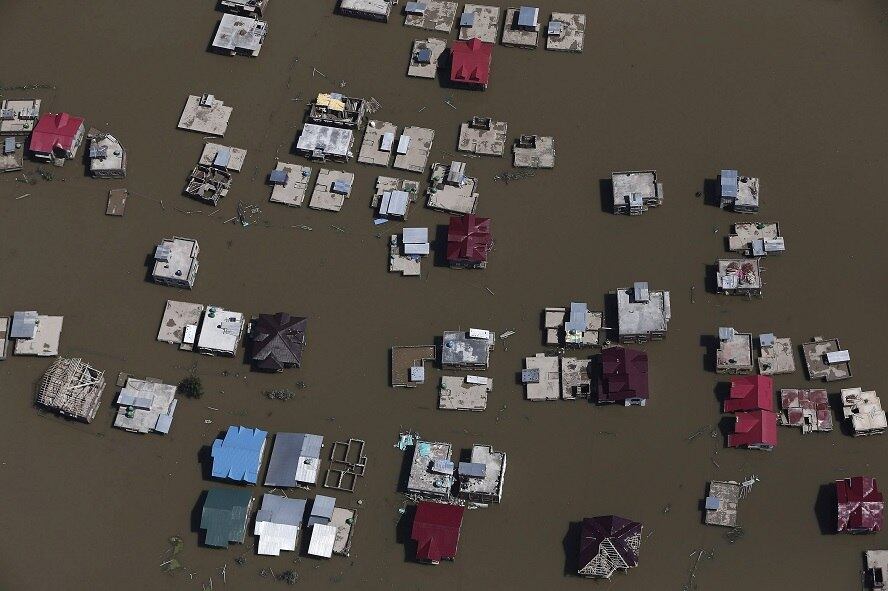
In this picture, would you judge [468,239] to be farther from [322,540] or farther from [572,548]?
[322,540]

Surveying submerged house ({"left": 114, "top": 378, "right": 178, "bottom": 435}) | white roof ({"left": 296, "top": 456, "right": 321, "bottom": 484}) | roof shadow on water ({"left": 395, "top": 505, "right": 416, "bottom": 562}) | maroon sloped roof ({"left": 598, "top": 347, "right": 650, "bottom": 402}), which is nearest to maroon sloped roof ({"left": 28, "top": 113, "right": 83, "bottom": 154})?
submerged house ({"left": 114, "top": 378, "right": 178, "bottom": 435})

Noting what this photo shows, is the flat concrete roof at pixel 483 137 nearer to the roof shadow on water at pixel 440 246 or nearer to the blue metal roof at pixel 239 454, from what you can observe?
the roof shadow on water at pixel 440 246

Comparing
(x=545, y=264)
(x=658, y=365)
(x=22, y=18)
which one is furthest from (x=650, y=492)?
(x=22, y=18)

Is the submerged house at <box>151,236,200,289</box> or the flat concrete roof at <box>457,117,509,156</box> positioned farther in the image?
the flat concrete roof at <box>457,117,509,156</box>

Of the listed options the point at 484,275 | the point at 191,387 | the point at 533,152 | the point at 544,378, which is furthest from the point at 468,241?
the point at 191,387

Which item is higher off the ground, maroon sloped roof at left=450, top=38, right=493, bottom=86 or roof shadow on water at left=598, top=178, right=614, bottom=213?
maroon sloped roof at left=450, top=38, right=493, bottom=86

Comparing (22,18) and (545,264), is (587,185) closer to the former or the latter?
(545,264)

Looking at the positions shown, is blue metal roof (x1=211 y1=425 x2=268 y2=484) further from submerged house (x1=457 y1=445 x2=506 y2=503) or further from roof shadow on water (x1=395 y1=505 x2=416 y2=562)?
submerged house (x1=457 y1=445 x2=506 y2=503)
